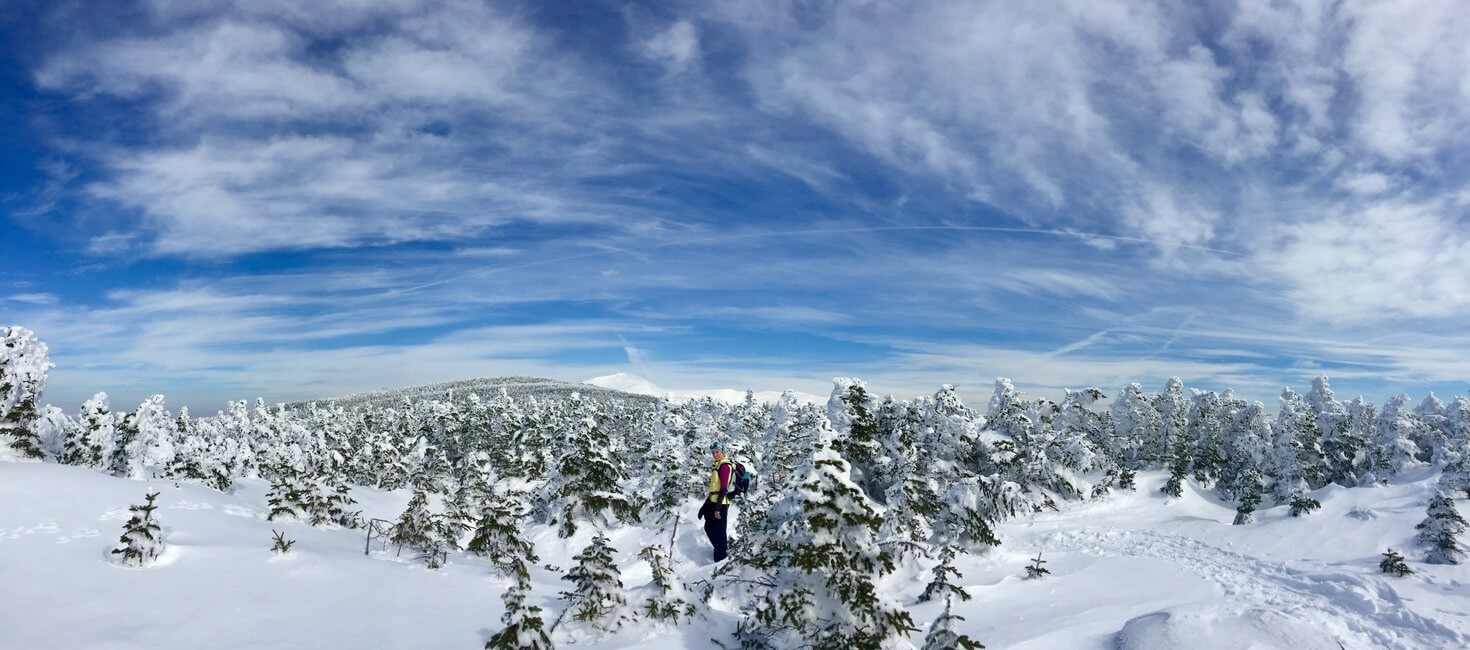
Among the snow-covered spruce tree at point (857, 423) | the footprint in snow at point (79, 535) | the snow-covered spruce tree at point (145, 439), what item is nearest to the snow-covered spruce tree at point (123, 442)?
the snow-covered spruce tree at point (145, 439)

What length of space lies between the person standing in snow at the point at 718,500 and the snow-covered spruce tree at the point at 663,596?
4796 mm

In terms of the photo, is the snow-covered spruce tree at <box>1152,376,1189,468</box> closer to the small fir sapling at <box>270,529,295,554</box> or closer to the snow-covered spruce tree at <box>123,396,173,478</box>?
the small fir sapling at <box>270,529,295,554</box>

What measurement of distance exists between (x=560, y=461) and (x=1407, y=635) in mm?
25138

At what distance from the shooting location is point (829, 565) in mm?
8039

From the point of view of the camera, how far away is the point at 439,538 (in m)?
14.6

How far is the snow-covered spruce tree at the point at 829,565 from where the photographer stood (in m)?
8.06

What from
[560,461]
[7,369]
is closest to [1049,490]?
[560,461]

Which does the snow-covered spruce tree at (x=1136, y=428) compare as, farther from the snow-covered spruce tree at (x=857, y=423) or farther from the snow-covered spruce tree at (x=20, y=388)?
the snow-covered spruce tree at (x=20, y=388)

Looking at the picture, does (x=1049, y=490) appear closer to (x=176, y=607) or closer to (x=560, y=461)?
(x=560, y=461)

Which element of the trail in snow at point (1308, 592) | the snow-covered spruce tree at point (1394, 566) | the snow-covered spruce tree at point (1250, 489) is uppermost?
the snow-covered spruce tree at point (1394, 566)

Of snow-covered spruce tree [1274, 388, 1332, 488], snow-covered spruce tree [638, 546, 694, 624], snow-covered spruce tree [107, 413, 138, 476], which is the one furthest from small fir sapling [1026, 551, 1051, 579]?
snow-covered spruce tree [107, 413, 138, 476]

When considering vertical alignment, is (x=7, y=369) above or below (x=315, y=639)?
above

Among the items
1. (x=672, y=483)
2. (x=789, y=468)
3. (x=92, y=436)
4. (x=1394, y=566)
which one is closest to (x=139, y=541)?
(x=789, y=468)

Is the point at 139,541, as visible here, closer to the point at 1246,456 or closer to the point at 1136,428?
the point at 1246,456
